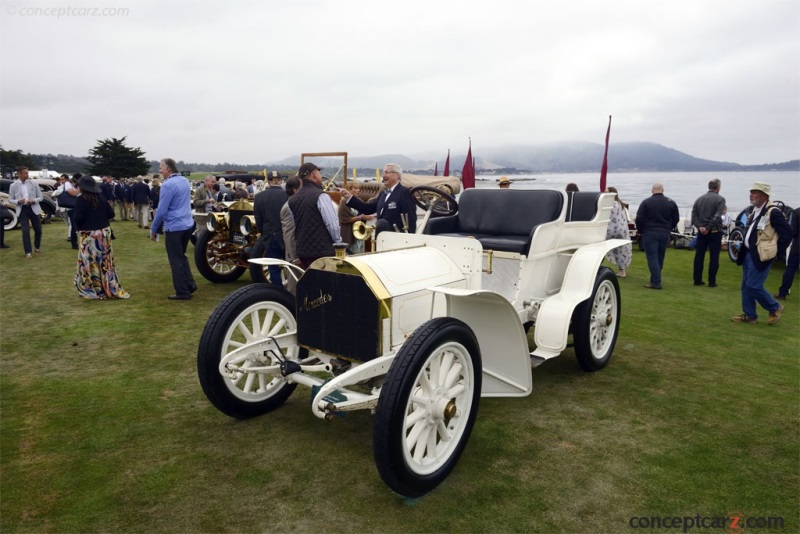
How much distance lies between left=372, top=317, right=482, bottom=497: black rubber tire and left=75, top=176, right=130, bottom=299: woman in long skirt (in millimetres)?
5657

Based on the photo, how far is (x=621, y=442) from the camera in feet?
10.7

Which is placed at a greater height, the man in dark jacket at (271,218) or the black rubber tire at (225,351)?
the man in dark jacket at (271,218)

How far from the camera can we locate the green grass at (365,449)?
2.52 m

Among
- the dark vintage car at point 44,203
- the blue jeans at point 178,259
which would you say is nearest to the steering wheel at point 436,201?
the blue jeans at point 178,259

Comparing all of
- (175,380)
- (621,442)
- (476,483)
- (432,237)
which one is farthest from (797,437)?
(175,380)

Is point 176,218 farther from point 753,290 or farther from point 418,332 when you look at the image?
point 753,290

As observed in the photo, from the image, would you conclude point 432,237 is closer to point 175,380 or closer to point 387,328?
point 387,328

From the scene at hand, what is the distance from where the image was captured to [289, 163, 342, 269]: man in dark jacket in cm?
453

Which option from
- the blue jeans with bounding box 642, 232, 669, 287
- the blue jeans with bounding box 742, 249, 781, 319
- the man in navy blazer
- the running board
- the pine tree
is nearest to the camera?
the running board

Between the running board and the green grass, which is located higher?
the running board

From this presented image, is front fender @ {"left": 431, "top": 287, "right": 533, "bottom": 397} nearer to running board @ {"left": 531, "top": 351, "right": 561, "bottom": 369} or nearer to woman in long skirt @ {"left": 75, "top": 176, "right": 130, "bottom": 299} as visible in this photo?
running board @ {"left": 531, "top": 351, "right": 561, "bottom": 369}

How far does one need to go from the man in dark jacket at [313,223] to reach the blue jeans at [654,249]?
5757 millimetres

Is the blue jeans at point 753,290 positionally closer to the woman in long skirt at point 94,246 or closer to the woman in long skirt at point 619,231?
the woman in long skirt at point 619,231

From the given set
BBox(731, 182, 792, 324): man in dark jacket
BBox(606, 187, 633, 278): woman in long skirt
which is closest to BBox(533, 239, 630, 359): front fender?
BBox(731, 182, 792, 324): man in dark jacket
